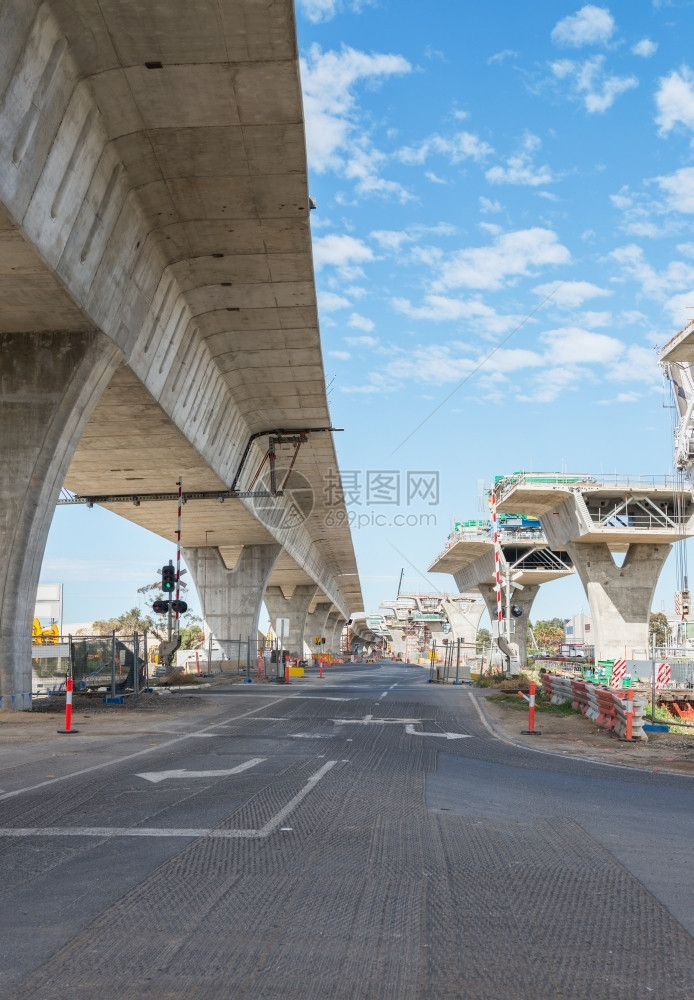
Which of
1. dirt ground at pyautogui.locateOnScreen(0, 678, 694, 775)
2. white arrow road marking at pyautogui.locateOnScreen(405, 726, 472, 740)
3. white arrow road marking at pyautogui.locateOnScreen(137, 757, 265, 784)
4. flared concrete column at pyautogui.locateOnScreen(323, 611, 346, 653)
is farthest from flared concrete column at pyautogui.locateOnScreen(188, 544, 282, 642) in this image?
flared concrete column at pyautogui.locateOnScreen(323, 611, 346, 653)

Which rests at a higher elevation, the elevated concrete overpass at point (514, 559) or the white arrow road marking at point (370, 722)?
the elevated concrete overpass at point (514, 559)

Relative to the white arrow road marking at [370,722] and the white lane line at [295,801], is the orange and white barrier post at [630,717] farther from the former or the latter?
the white lane line at [295,801]

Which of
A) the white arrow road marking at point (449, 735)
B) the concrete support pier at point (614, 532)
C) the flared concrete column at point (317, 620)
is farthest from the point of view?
the flared concrete column at point (317, 620)

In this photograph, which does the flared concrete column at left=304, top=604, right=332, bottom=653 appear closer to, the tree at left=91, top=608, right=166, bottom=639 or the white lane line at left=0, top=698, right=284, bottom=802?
the tree at left=91, top=608, right=166, bottom=639

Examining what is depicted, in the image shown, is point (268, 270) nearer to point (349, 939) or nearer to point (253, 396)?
point (253, 396)

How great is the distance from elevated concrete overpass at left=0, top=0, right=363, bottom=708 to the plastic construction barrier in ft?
38.1

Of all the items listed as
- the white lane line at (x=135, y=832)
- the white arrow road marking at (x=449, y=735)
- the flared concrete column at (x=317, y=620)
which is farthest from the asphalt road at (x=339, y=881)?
the flared concrete column at (x=317, y=620)

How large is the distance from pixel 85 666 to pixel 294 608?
5655 centimetres

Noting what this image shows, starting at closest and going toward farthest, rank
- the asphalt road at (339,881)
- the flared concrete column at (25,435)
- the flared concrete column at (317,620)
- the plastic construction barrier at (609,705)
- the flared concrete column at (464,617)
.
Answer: the asphalt road at (339,881) → the plastic construction barrier at (609,705) → the flared concrete column at (25,435) → the flared concrete column at (317,620) → the flared concrete column at (464,617)

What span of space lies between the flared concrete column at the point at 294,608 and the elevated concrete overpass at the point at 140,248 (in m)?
50.2

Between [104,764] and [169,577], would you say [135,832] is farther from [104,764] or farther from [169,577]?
[169,577]

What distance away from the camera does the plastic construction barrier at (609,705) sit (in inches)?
721

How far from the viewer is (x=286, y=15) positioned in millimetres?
12930

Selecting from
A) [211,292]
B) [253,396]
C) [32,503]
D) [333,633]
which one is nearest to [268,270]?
[211,292]
